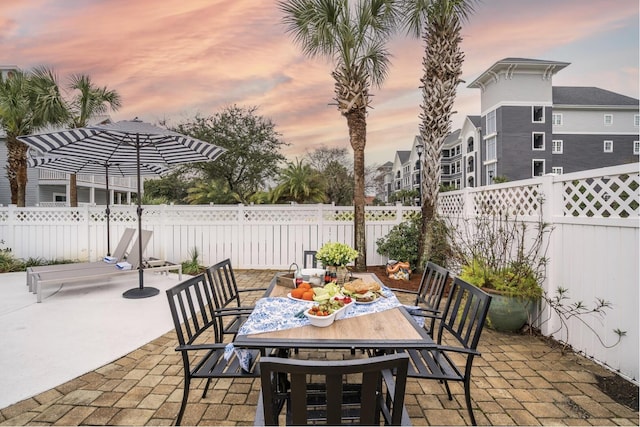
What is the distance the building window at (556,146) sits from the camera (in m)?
23.3

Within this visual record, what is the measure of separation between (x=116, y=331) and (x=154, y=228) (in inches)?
173

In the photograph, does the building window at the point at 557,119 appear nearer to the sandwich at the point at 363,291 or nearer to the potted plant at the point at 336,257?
the potted plant at the point at 336,257

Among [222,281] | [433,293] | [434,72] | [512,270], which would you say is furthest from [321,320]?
[434,72]

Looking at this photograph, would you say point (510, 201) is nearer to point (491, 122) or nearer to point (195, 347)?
point (195, 347)

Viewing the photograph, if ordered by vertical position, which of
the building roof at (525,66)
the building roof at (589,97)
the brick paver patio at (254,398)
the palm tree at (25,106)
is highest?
the building roof at (525,66)

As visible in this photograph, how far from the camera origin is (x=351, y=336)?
178 cm

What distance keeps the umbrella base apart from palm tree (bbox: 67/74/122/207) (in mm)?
5998

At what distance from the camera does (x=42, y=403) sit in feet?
7.64

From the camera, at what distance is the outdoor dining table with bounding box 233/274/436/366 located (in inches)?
66.8

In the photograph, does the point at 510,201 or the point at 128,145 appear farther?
the point at 128,145

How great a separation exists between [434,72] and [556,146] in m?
23.0

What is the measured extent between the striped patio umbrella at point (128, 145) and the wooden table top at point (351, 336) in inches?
157

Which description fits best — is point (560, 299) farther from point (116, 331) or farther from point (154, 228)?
point (154, 228)

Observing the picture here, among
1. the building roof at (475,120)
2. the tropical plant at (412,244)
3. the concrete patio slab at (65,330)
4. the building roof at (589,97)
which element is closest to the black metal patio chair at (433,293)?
the concrete patio slab at (65,330)
